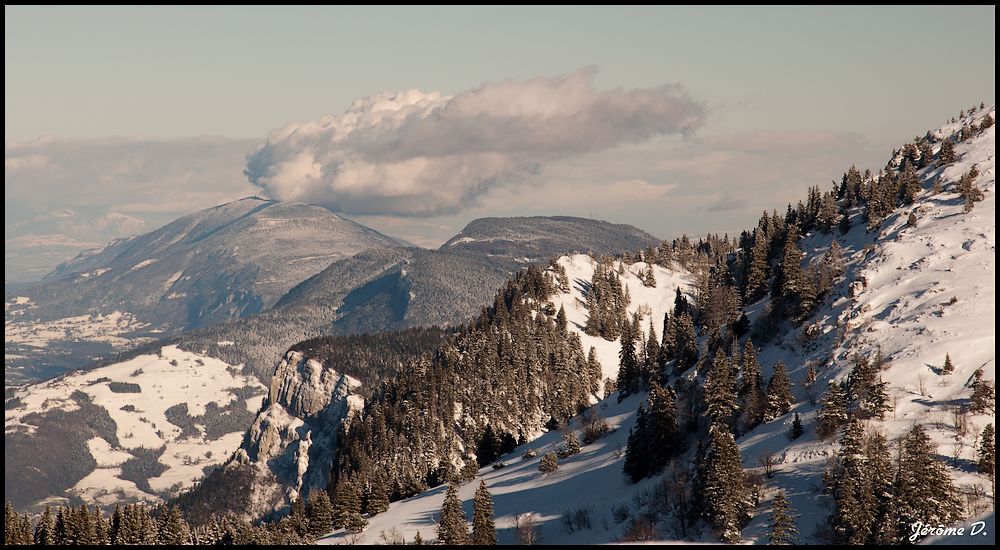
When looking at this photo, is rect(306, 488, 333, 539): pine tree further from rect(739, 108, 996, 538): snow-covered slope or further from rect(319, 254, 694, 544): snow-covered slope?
rect(739, 108, 996, 538): snow-covered slope

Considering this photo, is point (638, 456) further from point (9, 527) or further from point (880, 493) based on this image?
point (9, 527)

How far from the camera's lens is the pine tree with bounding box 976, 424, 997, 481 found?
219 ft

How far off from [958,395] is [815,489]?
60.5 ft

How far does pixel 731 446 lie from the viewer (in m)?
78.1

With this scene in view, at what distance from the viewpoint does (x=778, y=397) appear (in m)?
91.3

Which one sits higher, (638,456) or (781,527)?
(781,527)

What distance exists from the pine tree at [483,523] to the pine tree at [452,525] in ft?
4.16

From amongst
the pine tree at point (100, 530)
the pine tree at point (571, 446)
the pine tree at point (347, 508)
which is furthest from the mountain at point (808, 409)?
the pine tree at point (100, 530)


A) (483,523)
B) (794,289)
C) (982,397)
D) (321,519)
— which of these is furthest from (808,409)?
(321,519)

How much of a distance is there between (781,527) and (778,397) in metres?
25.7

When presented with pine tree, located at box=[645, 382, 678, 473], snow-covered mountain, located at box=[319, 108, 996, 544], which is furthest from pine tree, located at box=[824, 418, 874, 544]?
pine tree, located at box=[645, 382, 678, 473]

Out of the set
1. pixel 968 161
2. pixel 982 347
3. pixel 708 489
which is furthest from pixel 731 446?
pixel 968 161

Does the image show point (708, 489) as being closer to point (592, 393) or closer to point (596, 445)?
point (596, 445)

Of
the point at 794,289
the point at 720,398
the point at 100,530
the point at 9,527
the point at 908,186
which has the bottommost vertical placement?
the point at 100,530
